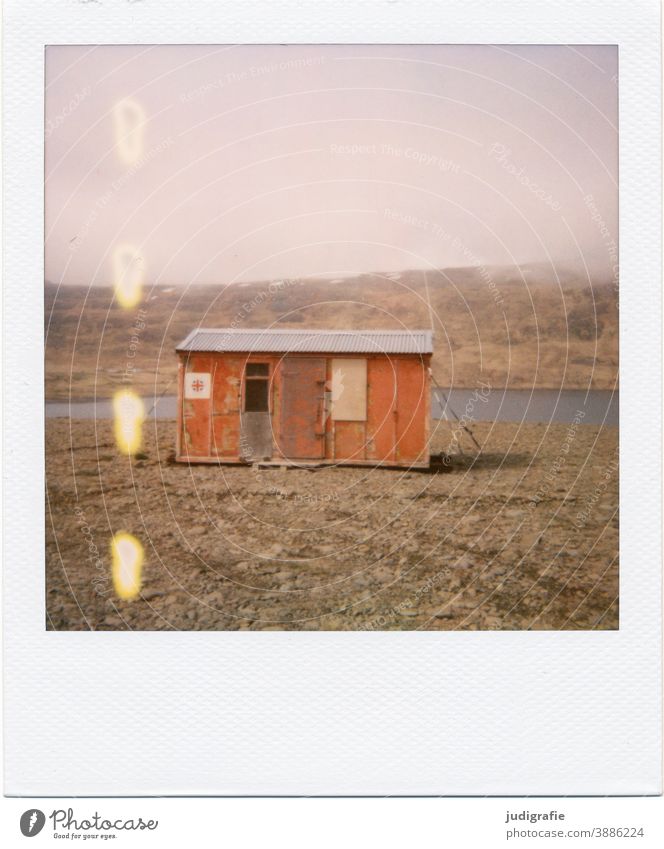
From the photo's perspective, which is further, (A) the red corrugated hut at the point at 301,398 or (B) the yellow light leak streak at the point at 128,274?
(A) the red corrugated hut at the point at 301,398

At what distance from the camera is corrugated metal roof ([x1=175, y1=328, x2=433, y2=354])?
707 centimetres

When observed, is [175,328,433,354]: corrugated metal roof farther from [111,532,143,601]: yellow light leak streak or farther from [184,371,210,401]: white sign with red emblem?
[111,532,143,601]: yellow light leak streak

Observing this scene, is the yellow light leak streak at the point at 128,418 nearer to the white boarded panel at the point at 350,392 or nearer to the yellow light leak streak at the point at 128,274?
the yellow light leak streak at the point at 128,274

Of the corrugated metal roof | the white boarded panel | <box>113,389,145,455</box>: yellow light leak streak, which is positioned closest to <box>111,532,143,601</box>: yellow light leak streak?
<box>113,389,145,455</box>: yellow light leak streak

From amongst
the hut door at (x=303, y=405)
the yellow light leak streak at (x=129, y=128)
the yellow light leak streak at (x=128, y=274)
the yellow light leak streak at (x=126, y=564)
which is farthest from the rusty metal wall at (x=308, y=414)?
the yellow light leak streak at (x=129, y=128)

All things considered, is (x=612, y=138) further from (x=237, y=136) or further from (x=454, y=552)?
(x=454, y=552)

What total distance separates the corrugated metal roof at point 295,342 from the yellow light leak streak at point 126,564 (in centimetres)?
286

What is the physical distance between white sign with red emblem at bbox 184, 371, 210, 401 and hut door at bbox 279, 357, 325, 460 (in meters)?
0.93

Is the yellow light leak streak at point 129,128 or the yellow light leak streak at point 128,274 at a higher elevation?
the yellow light leak streak at point 129,128

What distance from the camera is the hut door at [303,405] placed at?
7203 mm

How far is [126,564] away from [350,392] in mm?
3436
